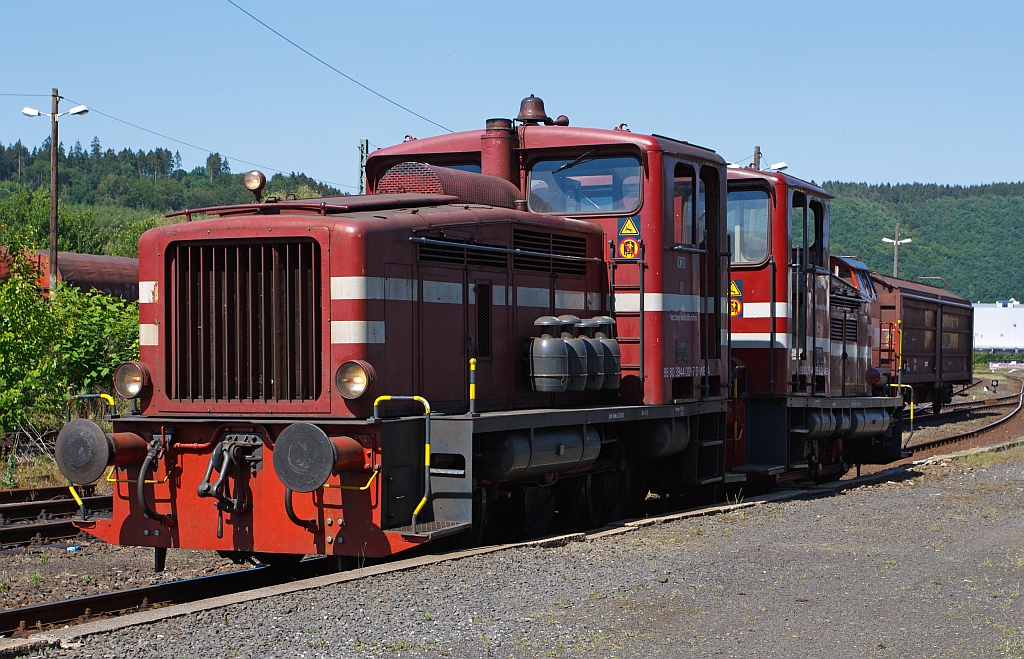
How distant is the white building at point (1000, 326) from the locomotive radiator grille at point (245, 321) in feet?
286

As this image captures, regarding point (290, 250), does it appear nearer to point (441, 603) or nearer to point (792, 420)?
point (441, 603)

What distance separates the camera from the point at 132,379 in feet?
26.1

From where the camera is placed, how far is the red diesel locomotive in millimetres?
7461

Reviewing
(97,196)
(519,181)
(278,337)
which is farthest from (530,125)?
(97,196)

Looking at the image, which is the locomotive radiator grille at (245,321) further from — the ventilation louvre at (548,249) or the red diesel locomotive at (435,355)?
the ventilation louvre at (548,249)

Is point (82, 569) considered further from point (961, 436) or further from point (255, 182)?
point (961, 436)

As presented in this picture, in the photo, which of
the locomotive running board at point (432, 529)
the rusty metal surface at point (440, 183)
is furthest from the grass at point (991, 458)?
the locomotive running board at point (432, 529)

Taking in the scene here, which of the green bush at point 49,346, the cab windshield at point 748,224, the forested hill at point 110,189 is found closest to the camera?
the cab windshield at point 748,224

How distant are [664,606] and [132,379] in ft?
13.1

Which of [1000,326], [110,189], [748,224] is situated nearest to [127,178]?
[110,189]

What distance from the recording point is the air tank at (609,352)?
9250 millimetres

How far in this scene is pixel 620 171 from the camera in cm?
993

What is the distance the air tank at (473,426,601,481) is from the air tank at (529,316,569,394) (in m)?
0.35

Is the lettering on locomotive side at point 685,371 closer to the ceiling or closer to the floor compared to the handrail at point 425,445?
closer to the ceiling
